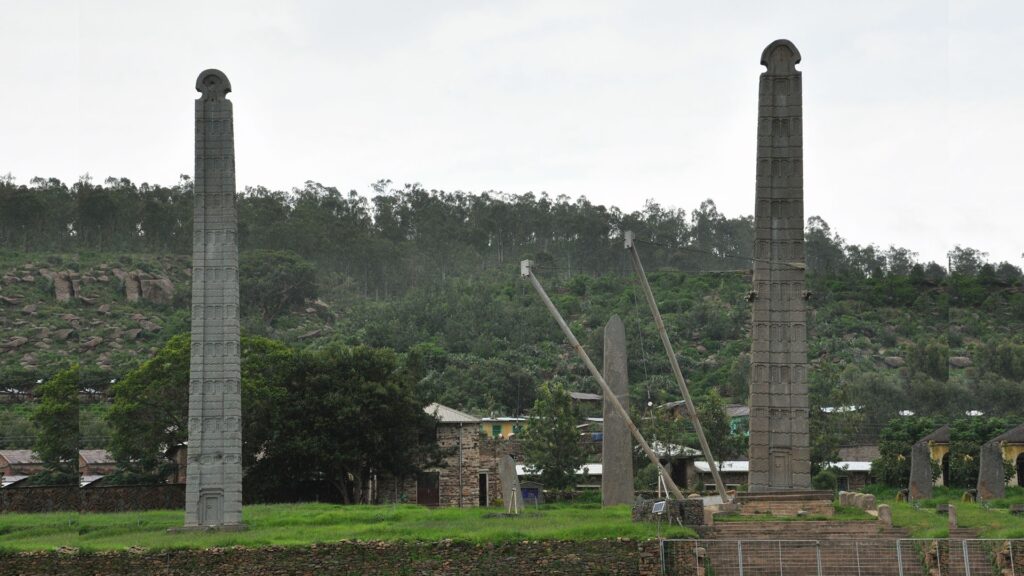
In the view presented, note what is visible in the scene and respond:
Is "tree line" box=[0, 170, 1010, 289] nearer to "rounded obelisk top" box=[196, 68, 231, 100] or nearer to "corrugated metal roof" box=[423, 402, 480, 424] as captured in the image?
"corrugated metal roof" box=[423, 402, 480, 424]

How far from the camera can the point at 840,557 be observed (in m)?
25.8

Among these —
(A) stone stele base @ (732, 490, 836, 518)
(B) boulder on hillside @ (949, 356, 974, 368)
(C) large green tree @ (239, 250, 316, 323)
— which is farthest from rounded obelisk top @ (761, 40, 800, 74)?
(C) large green tree @ (239, 250, 316, 323)

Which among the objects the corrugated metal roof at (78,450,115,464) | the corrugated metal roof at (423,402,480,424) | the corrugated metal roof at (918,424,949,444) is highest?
the corrugated metal roof at (423,402,480,424)

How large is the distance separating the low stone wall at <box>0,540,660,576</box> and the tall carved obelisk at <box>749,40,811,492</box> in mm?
7287

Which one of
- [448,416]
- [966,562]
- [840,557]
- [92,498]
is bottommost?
[840,557]

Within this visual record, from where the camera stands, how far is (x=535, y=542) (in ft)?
87.8

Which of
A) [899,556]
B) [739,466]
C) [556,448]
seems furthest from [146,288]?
[899,556]

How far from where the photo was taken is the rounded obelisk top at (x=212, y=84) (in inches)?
1307

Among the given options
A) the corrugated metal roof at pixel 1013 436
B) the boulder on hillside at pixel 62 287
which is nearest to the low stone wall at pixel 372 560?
the corrugated metal roof at pixel 1013 436

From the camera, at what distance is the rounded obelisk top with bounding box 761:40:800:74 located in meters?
33.4

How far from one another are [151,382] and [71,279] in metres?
59.8

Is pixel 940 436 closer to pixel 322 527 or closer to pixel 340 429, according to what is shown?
pixel 340 429

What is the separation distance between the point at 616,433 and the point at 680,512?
9325 millimetres

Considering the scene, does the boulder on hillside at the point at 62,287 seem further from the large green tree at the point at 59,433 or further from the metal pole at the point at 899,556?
the metal pole at the point at 899,556
